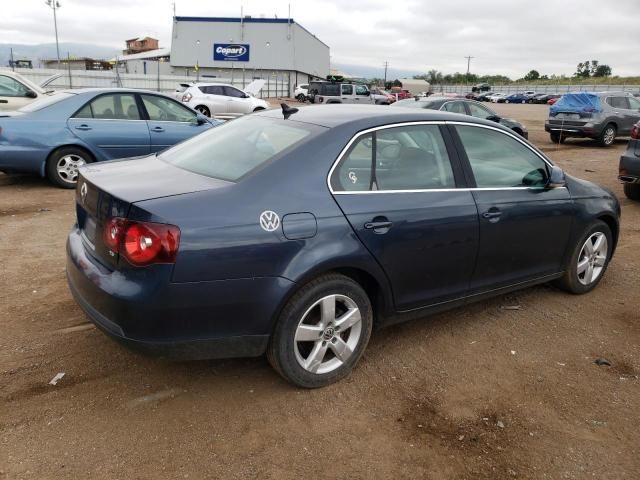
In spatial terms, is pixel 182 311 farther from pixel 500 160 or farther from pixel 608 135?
pixel 608 135

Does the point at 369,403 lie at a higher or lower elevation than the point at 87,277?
lower

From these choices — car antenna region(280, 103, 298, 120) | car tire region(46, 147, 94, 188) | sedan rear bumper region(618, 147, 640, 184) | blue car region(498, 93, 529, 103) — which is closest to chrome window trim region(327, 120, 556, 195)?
car antenna region(280, 103, 298, 120)

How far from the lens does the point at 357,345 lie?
3342 millimetres

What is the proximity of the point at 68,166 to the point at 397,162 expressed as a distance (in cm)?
608

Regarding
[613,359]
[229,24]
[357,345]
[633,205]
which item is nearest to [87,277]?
[357,345]

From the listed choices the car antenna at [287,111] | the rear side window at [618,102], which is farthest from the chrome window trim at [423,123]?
the rear side window at [618,102]

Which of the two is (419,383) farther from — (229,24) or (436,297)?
(229,24)

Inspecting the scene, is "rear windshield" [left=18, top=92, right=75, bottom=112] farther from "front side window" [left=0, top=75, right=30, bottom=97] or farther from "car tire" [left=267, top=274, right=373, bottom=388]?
"car tire" [left=267, top=274, right=373, bottom=388]

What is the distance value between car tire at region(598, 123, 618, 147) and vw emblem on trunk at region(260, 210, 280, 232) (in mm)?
15857

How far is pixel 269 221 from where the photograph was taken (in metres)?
2.83

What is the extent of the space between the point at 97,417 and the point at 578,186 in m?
3.95

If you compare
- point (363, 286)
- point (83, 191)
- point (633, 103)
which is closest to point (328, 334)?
point (363, 286)

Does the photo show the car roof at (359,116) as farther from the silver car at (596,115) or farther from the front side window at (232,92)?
Answer: the front side window at (232,92)

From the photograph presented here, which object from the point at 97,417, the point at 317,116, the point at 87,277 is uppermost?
the point at 317,116
